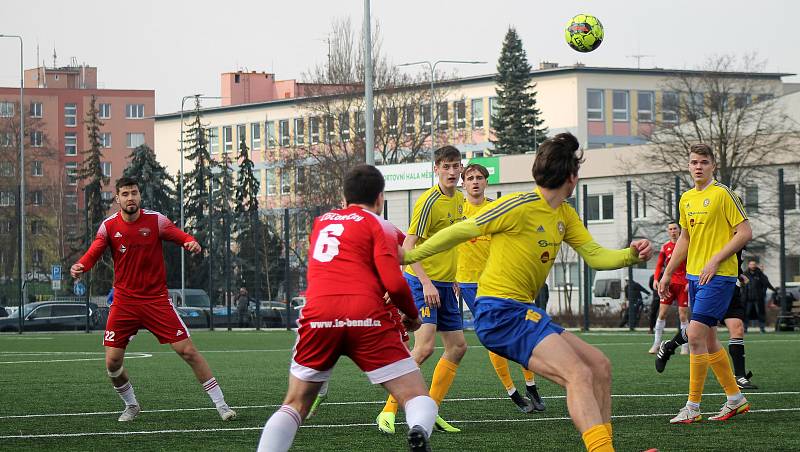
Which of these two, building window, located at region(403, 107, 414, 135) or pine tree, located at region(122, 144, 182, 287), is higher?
building window, located at region(403, 107, 414, 135)

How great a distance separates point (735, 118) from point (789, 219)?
2642cm

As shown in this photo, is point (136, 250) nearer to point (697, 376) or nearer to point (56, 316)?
point (697, 376)

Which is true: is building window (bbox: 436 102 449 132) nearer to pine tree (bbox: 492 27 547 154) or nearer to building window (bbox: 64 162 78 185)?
pine tree (bbox: 492 27 547 154)

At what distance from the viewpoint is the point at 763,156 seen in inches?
2275

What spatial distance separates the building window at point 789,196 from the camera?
3256 centimetres

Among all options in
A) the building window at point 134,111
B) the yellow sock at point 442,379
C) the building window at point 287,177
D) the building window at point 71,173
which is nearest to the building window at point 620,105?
the building window at point 287,177

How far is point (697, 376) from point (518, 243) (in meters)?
3.96

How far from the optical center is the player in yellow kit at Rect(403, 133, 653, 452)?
7.68m

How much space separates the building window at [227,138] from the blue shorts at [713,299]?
97972mm

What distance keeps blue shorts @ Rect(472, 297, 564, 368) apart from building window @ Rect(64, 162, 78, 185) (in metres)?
87.5

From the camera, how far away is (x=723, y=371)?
11.4m

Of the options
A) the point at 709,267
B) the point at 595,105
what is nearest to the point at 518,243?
the point at 709,267

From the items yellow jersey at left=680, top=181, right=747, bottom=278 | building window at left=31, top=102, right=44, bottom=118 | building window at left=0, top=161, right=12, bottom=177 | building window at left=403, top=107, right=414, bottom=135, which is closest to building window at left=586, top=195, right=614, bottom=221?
building window at left=403, top=107, right=414, bottom=135

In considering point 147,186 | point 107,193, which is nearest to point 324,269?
point 147,186
